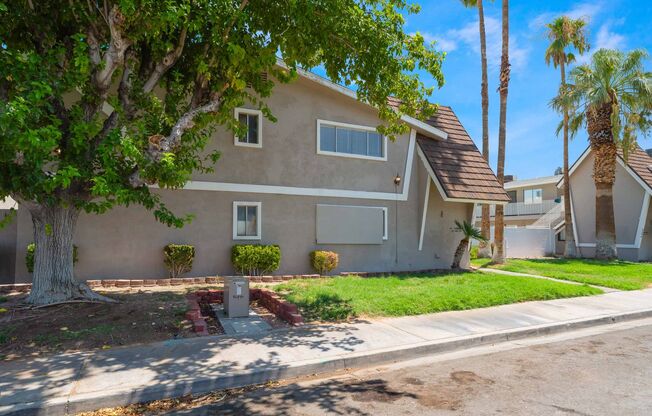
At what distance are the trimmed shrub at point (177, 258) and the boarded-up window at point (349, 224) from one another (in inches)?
167

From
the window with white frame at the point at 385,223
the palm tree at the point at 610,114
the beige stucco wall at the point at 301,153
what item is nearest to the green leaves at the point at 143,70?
the beige stucco wall at the point at 301,153

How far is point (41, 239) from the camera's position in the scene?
8.80 metres

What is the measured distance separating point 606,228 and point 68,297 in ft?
77.4

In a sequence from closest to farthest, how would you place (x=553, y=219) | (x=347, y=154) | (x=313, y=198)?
(x=313, y=198) → (x=347, y=154) → (x=553, y=219)

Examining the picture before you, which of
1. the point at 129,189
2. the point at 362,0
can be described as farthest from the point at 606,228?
the point at 129,189

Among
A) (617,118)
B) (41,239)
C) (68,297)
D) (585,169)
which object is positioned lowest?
(68,297)

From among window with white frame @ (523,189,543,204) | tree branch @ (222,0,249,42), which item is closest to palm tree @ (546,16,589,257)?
window with white frame @ (523,189,543,204)

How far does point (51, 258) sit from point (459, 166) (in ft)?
44.0

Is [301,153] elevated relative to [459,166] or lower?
elevated

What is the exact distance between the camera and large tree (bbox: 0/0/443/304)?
741 cm

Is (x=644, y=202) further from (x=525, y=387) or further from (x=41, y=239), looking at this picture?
(x=41, y=239)

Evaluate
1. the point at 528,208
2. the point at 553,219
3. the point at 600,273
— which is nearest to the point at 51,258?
the point at 600,273

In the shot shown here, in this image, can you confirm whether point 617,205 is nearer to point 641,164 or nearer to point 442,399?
point 641,164

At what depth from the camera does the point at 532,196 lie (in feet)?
135
